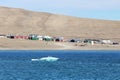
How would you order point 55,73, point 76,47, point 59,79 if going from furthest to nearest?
point 76,47
point 55,73
point 59,79

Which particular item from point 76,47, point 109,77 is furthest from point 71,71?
point 76,47

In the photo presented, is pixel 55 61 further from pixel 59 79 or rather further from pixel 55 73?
pixel 59 79

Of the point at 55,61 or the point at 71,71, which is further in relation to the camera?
the point at 55,61

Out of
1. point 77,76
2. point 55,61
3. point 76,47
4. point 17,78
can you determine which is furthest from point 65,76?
point 76,47

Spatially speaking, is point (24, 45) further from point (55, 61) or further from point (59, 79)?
point (59, 79)

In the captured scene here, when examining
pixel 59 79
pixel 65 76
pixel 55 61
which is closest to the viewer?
pixel 59 79

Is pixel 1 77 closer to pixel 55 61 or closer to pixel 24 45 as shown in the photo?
pixel 55 61

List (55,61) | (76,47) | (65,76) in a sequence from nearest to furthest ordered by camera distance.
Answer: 1. (65,76)
2. (55,61)
3. (76,47)

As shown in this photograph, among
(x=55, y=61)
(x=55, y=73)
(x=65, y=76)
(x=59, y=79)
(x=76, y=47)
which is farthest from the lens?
(x=76, y=47)

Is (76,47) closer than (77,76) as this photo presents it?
No
